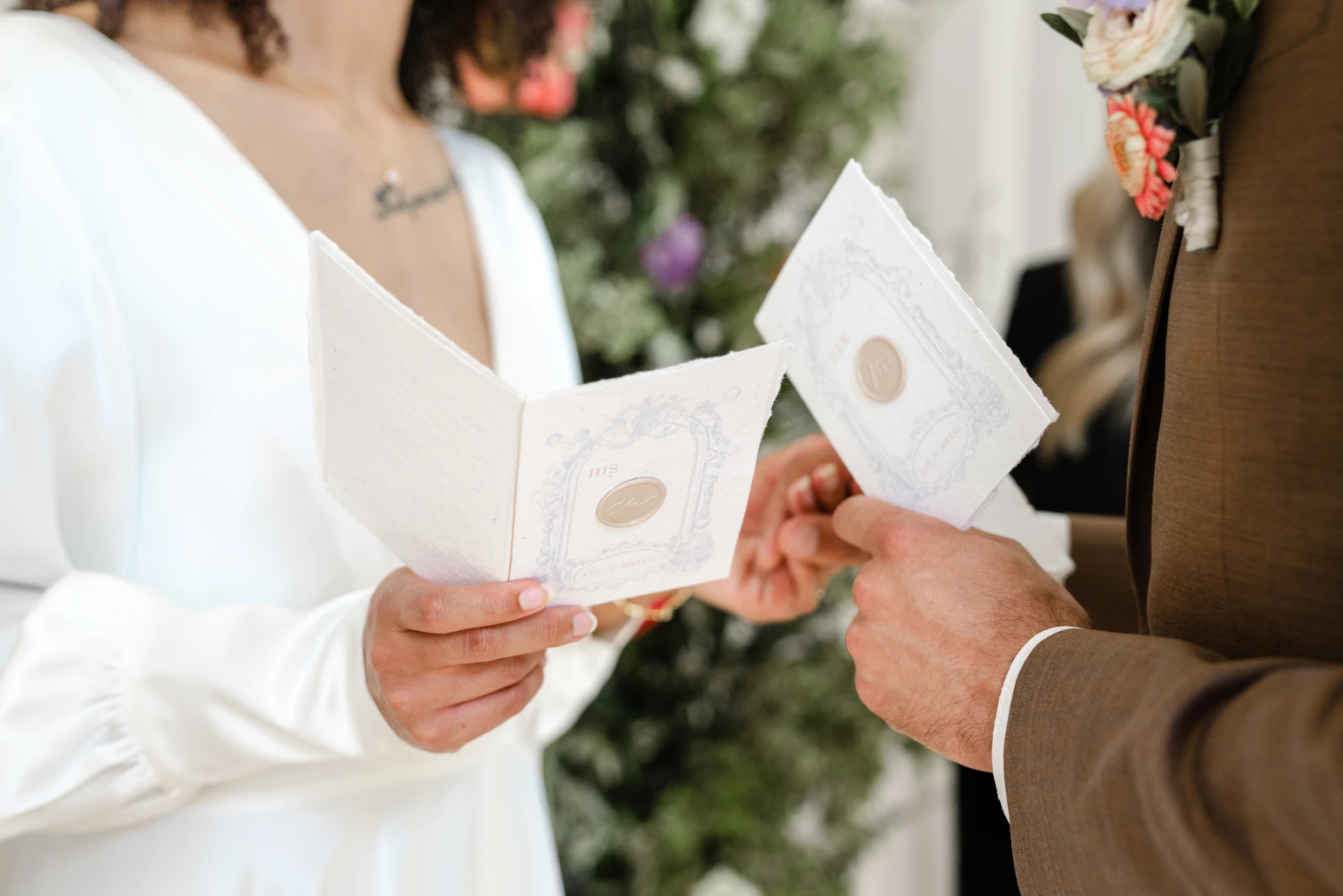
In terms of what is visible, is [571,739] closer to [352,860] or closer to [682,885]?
[682,885]

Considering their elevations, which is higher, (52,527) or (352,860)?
(52,527)

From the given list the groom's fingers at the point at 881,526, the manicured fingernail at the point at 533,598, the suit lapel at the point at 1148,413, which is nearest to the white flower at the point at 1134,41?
the suit lapel at the point at 1148,413

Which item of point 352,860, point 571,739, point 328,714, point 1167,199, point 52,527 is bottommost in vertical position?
point 571,739

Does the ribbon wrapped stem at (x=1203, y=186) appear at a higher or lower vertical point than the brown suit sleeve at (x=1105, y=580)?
higher

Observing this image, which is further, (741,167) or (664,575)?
(741,167)

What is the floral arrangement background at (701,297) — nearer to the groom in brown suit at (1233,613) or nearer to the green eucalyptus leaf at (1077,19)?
the green eucalyptus leaf at (1077,19)

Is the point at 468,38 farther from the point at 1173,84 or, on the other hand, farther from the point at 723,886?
the point at 723,886

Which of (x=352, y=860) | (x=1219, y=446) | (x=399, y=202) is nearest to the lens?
(x=1219, y=446)

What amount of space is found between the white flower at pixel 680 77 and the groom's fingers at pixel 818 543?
1.23m

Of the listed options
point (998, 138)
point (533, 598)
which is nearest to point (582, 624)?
point (533, 598)

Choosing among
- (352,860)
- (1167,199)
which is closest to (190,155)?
(352,860)

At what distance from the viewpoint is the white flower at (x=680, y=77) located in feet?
6.49

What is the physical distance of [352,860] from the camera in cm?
92

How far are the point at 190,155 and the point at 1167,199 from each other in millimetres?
826
